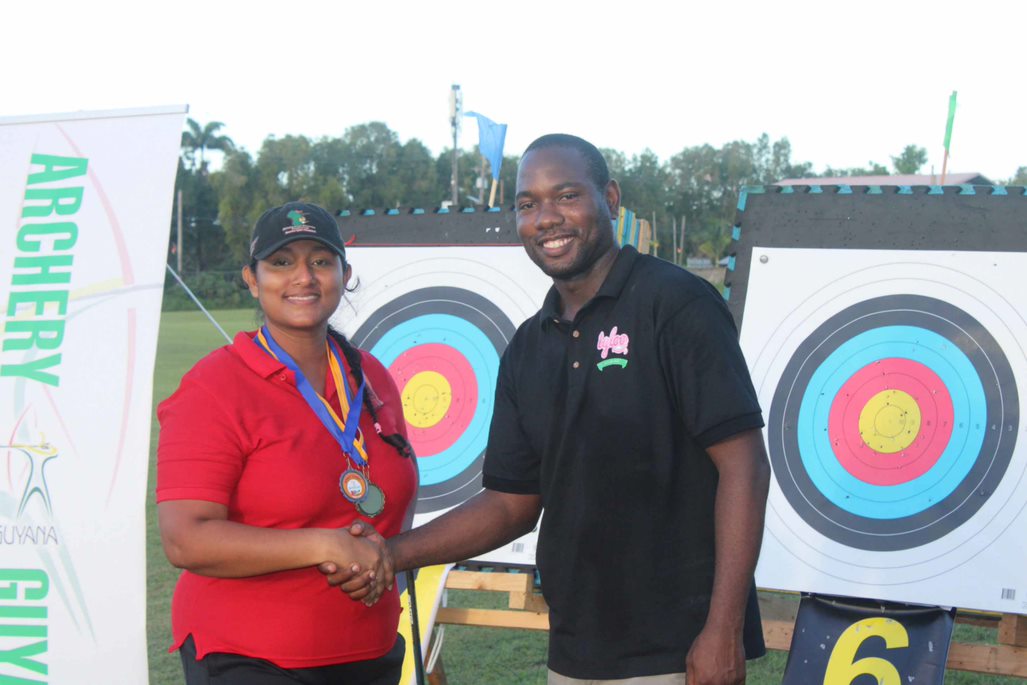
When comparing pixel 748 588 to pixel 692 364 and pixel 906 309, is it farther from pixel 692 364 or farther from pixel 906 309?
pixel 906 309

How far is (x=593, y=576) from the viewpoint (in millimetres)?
2219

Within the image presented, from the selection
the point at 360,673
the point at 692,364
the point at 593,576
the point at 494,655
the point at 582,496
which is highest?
the point at 692,364

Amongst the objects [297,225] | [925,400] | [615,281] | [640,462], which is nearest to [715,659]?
[640,462]

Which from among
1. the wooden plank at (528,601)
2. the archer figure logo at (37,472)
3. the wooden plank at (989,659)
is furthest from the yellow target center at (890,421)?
the archer figure logo at (37,472)

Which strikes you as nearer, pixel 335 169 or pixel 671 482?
pixel 671 482

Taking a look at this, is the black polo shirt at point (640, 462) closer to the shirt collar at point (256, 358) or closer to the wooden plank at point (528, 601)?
the shirt collar at point (256, 358)

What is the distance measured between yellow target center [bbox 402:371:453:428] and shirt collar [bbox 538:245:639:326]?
2.65m

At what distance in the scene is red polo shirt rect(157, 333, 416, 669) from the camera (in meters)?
2.15

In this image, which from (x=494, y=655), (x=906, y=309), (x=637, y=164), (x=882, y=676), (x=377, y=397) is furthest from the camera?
(x=637, y=164)

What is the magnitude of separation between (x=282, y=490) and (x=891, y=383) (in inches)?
114

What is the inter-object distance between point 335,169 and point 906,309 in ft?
169

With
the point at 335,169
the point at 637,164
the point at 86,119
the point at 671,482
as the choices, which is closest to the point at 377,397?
the point at 671,482

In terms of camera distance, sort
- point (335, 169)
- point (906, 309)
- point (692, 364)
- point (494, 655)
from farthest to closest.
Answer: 1. point (335, 169)
2. point (494, 655)
3. point (906, 309)
4. point (692, 364)

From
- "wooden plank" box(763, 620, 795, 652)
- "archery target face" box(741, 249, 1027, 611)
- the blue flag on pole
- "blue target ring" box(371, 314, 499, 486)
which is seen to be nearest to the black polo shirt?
"wooden plank" box(763, 620, 795, 652)
